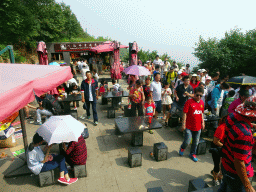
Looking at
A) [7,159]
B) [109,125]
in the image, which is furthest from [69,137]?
[109,125]

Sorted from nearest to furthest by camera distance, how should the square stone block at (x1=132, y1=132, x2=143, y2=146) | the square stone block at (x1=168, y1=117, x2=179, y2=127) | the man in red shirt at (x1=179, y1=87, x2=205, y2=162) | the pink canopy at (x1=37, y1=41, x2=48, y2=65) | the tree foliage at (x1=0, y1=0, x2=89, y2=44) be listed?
the man in red shirt at (x1=179, y1=87, x2=205, y2=162), the square stone block at (x1=132, y1=132, x2=143, y2=146), the square stone block at (x1=168, y1=117, x2=179, y2=127), the pink canopy at (x1=37, y1=41, x2=48, y2=65), the tree foliage at (x1=0, y1=0, x2=89, y2=44)

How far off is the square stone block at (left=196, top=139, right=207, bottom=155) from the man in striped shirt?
7.61ft

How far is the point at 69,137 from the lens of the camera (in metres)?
3.25

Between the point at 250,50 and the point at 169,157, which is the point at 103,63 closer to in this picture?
the point at 250,50

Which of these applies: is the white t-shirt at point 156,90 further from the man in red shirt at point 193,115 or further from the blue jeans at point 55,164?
the blue jeans at point 55,164

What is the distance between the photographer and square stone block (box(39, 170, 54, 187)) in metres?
3.55

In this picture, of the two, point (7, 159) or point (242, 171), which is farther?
point (7, 159)

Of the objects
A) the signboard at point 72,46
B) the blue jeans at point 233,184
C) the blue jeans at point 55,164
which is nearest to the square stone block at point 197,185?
the blue jeans at point 233,184

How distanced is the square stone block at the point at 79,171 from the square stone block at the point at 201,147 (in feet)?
10.5

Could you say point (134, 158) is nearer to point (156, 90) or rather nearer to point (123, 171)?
point (123, 171)

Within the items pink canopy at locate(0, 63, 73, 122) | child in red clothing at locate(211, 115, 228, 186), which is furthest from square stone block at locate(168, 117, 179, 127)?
pink canopy at locate(0, 63, 73, 122)

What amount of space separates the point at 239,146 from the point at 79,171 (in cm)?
329

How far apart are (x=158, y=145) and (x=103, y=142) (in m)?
1.86

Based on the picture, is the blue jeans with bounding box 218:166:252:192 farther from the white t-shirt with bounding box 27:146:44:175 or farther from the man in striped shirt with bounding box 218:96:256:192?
the white t-shirt with bounding box 27:146:44:175
